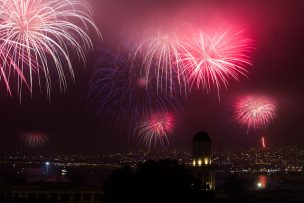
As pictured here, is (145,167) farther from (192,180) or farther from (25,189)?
(25,189)

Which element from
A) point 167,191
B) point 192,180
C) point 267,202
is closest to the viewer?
point 167,191

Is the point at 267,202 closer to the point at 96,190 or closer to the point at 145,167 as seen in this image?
the point at 96,190

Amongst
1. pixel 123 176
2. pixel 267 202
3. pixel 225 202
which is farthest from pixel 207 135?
pixel 267 202

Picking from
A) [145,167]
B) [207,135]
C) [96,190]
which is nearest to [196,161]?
[207,135]

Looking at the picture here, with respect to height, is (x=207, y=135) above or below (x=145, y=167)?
above

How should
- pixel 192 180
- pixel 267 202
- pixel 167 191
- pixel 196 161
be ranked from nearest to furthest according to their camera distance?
pixel 167 191, pixel 192 180, pixel 196 161, pixel 267 202

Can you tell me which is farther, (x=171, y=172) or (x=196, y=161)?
(x=196, y=161)
